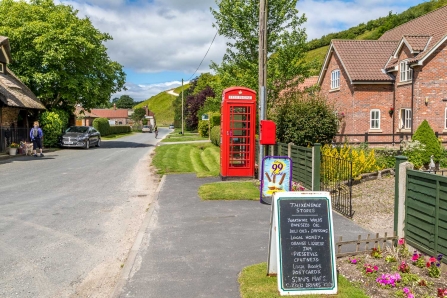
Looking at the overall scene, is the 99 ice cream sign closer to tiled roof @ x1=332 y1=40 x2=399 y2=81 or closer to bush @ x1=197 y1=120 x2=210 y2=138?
tiled roof @ x1=332 y1=40 x2=399 y2=81

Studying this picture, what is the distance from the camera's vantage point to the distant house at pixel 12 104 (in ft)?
89.0

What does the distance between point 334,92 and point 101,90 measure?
19.7m

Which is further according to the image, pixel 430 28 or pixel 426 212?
pixel 430 28

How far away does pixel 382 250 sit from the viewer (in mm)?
6629

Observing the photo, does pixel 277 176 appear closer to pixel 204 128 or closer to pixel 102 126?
pixel 204 128

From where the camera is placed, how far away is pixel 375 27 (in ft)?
265

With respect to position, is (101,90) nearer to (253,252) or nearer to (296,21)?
(296,21)

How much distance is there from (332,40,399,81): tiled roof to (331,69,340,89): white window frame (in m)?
1.57

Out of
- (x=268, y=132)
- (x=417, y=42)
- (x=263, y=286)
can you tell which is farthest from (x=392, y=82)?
(x=263, y=286)

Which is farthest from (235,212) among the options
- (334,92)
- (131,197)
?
(334,92)

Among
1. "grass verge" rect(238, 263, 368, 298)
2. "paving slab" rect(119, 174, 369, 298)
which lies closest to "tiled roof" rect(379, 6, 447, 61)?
"paving slab" rect(119, 174, 369, 298)

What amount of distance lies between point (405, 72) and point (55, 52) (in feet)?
80.3

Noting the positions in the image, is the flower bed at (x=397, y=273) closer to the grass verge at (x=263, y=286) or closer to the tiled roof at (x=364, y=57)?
the grass verge at (x=263, y=286)

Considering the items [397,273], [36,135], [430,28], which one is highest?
[430,28]
